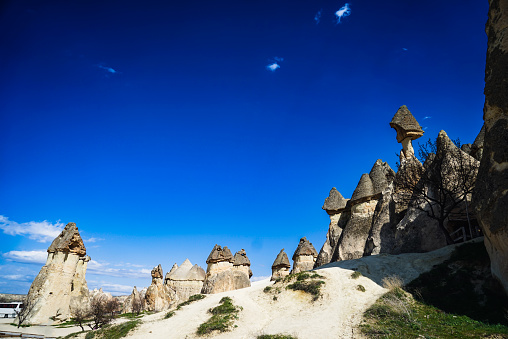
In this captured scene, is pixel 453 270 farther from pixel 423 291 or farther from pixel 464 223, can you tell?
pixel 464 223

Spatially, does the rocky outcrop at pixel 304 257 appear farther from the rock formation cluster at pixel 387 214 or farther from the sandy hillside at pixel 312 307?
the sandy hillside at pixel 312 307

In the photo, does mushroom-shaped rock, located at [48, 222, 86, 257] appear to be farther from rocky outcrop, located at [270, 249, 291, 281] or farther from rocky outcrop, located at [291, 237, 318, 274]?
rocky outcrop, located at [270, 249, 291, 281]

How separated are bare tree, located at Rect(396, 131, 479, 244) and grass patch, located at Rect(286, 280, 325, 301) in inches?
272

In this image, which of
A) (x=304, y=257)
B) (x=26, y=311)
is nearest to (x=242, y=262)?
(x=304, y=257)

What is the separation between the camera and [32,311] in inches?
772

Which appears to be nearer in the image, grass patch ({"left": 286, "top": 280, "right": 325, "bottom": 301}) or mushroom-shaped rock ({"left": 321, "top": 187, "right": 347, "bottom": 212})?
grass patch ({"left": 286, "top": 280, "right": 325, "bottom": 301})

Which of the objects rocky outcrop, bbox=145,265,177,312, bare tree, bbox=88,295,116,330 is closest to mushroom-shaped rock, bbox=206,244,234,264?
rocky outcrop, bbox=145,265,177,312

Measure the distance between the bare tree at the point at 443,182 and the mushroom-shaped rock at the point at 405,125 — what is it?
15.8 feet

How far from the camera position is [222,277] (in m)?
22.0

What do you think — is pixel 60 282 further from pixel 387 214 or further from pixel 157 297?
pixel 387 214

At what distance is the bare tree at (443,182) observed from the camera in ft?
48.8

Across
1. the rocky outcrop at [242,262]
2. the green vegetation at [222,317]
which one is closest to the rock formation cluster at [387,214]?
the green vegetation at [222,317]

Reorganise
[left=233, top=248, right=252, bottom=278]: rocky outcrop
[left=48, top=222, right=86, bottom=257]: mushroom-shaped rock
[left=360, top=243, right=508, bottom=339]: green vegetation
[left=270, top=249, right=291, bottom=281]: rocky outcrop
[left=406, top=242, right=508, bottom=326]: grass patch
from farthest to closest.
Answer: [left=233, top=248, right=252, bottom=278]: rocky outcrop < [left=270, top=249, right=291, bottom=281]: rocky outcrop < [left=48, top=222, right=86, bottom=257]: mushroom-shaped rock < [left=406, top=242, right=508, bottom=326]: grass patch < [left=360, top=243, right=508, bottom=339]: green vegetation

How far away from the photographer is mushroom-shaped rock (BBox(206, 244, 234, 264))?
91.0 ft
